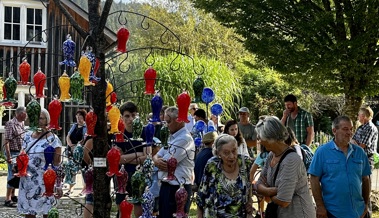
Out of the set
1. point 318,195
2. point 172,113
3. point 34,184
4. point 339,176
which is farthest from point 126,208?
point 34,184

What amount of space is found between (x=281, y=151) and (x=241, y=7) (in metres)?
6.39

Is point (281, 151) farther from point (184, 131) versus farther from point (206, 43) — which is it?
point (206, 43)

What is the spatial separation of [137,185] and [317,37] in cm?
679

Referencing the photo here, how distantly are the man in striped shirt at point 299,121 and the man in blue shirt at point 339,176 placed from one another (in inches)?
142

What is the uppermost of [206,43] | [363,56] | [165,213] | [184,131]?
[206,43]

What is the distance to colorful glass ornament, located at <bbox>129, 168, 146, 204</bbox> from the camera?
→ 4875 millimetres

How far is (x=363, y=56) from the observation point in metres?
10.8

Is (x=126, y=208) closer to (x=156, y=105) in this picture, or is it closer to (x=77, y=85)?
(x=156, y=105)

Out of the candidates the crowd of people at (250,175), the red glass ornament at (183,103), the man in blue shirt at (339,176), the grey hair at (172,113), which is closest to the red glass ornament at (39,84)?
the crowd of people at (250,175)

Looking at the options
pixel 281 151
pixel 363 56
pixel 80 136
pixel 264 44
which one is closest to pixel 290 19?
pixel 264 44

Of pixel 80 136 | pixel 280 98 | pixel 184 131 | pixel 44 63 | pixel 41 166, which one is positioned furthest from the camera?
pixel 280 98

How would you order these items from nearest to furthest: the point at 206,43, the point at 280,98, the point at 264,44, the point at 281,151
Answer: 1. the point at 281,151
2. the point at 264,44
3. the point at 280,98
4. the point at 206,43

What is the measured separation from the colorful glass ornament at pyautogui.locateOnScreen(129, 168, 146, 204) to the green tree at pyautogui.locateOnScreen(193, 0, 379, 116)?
21.2ft

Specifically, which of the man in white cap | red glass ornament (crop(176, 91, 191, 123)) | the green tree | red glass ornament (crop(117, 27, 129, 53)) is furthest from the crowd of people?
the green tree
